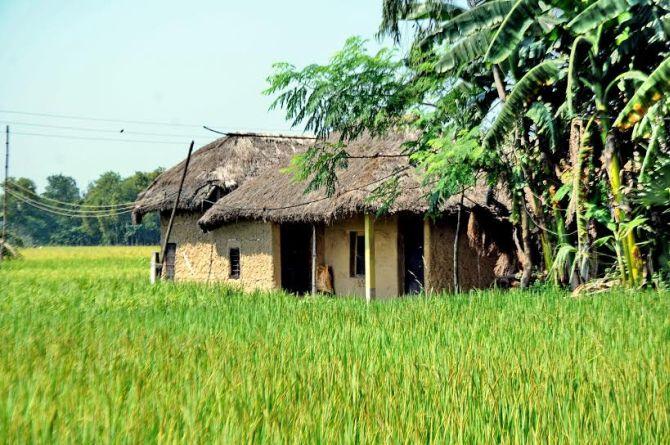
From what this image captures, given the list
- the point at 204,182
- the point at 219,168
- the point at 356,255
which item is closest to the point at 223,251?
the point at 204,182

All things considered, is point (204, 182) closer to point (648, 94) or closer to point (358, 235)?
point (358, 235)

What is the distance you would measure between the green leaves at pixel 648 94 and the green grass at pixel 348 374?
1.91 meters

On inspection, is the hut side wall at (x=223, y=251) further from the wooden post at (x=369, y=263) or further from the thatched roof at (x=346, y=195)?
the wooden post at (x=369, y=263)

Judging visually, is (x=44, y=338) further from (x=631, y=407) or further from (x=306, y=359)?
(x=631, y=407)

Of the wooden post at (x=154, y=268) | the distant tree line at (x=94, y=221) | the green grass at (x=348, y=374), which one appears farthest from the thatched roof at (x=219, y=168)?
the distant tree line at (x=94, y=221)

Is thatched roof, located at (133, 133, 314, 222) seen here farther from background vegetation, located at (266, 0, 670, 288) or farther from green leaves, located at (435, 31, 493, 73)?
green leaves, located at (435, 31, 493, 73)

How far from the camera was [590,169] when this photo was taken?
29.5 ft

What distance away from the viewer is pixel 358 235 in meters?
13.8

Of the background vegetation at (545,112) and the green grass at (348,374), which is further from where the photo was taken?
the background vegetation at (545,112)

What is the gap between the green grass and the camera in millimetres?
2959

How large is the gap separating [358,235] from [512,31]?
6.12 meters

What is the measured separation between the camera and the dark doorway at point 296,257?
14.8 m

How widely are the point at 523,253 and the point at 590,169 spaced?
1.79 metres

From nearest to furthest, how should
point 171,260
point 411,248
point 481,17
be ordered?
point 481,17 → point 411,248 → point 171,260
